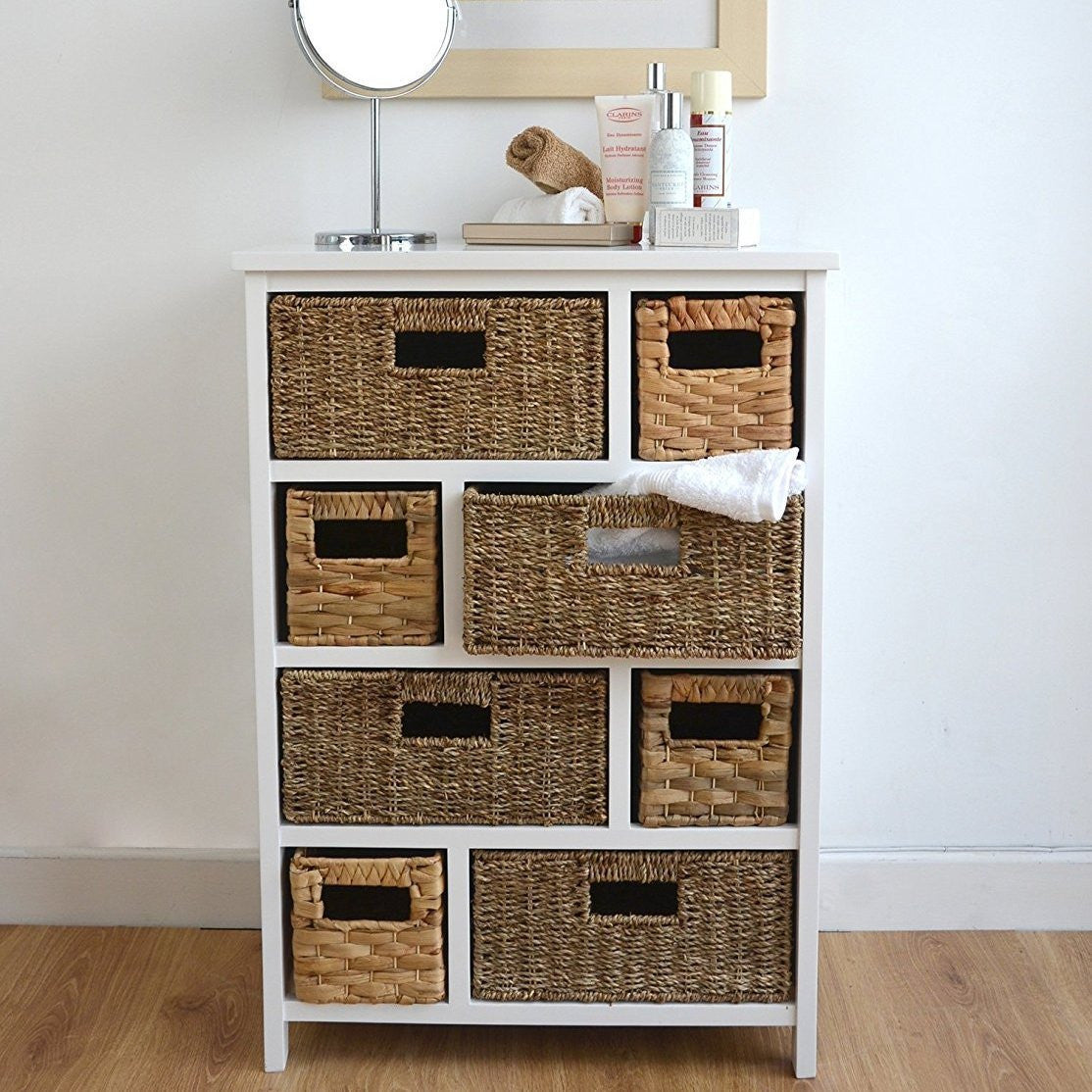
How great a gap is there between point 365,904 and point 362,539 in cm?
43

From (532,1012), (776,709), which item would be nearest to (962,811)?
(776,709)

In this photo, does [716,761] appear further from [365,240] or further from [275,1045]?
[365,240]

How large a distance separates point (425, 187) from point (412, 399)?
1.54 ft

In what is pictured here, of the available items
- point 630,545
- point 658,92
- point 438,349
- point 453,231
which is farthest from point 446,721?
point 658,92

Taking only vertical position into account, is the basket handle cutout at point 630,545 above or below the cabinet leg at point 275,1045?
above

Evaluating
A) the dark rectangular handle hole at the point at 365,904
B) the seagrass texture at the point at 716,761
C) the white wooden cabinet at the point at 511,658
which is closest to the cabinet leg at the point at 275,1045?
the white wooden cabinet at the point at 511,658

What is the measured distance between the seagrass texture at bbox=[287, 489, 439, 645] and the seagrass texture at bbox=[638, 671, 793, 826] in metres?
0.27

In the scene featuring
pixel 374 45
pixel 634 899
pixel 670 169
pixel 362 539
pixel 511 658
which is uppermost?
pixel 374 45

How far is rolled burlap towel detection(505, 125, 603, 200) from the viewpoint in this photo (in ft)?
5.40

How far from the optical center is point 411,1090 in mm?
1545

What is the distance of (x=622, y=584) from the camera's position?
144 centimetres

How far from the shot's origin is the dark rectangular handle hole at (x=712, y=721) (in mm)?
1592

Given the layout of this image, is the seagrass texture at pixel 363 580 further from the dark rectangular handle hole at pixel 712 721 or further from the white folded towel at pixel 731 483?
the dark rectangular handle hole at pixel 712 721

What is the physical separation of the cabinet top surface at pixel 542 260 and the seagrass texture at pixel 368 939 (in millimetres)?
644
